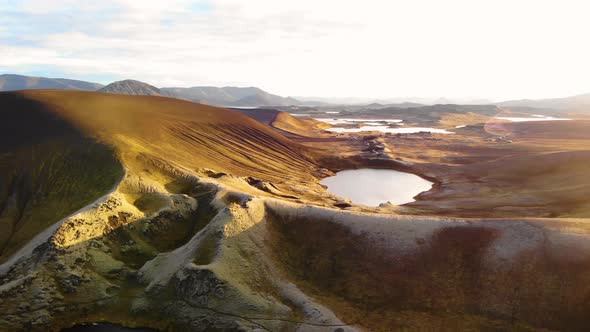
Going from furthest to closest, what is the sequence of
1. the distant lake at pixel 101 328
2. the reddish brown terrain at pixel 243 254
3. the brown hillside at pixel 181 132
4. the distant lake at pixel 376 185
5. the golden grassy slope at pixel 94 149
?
the distant lake at pixel 376 185 → the brown hillside at pixel 181 132 → the golden grassy slope at pixel 94 149 → the distant lake at pixel 101 328 → the reddish brown terrain at pixel 243 254

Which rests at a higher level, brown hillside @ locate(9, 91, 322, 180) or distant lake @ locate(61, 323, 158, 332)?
brown hillside @ locate(9, 91, 322, 180)

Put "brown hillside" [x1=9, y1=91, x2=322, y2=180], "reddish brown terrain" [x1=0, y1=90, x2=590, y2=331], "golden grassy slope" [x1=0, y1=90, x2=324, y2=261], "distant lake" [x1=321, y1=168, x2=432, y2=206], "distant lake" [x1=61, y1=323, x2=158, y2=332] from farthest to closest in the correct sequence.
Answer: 1. "distant lake" [x1=321, y1=168, x2=432, y2=206]
2. "brown hillside" [x1=9, y1=91, x2=322, y2=180]
3. "golden grassy slope" [x1=0, y1=90, x2=324, y2=261]
4. "distant lake" [x1=61, y1=323, x2=158, y2=332]
5. "reddish brown terrain" [x1=0, y1=90, x2=590, y2=331]

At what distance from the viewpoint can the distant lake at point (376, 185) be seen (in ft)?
283

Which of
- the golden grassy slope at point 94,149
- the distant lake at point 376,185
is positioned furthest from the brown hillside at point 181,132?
the distant lake at point 376,185

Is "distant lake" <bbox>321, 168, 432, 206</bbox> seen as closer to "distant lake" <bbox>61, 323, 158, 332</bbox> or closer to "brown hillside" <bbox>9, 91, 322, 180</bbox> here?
"brown hillside" <bbox>9, 91, 322, 180</bbox>

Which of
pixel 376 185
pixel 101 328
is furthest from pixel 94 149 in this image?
pixel 376 185

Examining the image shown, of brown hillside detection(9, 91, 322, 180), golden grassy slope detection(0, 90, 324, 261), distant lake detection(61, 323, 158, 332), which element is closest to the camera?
distant lake detection(61, 323, 158, 332)

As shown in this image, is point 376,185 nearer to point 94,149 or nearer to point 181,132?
point 181,132

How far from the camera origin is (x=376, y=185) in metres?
99.9

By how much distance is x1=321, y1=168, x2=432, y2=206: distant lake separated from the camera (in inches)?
3401

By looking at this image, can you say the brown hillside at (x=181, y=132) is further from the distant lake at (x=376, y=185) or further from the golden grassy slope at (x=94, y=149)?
the distant lake at (x=376, y=185)

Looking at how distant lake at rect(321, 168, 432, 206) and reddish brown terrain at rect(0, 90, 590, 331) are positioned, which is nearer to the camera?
reddish brown terrain at rect(0, 90, 590, 331)

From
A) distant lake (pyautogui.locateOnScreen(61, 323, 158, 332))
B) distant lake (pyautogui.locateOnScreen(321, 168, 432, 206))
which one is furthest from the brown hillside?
distant lake (pyautogui.locateOnScreen(61, 323, 158, 332))

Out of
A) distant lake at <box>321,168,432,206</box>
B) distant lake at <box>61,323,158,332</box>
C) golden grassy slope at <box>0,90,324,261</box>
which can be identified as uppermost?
golden grassy slope at <box>0,90,324,261</box>
